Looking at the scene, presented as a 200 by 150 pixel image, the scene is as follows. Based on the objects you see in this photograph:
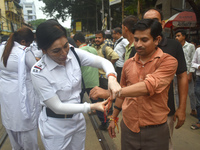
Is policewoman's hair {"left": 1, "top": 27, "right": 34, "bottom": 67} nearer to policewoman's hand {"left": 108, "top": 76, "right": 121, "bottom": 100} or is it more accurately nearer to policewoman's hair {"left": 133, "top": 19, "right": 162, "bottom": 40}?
policewoman's hand {"left": 108, "top": 76, "right": 121, "bottom": 100}

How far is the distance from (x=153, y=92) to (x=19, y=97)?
1756 mm

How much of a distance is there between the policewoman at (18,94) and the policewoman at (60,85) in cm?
75

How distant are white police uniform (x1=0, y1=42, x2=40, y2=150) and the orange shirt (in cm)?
139

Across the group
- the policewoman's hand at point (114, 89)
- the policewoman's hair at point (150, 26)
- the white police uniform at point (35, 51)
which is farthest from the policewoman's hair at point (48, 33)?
the white police uniform at point (35, 51)

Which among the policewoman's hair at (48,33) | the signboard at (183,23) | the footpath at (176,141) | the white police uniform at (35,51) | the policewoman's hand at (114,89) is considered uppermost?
the signboard at (183,23)

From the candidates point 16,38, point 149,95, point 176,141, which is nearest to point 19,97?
point 16,38

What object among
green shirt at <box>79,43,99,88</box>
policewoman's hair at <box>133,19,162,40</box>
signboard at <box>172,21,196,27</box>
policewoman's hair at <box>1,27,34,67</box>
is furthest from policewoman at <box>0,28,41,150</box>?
signboard at <box>172,21,196,27</box>

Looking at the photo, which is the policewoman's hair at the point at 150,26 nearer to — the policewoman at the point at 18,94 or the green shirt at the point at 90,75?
the policewoman at the point at 18,94

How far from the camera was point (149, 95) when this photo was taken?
1490mm

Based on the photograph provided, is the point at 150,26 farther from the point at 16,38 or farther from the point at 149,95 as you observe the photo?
the point at 16,38

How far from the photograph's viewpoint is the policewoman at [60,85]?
1.44 metres

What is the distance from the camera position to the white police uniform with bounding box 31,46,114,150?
4.84ft

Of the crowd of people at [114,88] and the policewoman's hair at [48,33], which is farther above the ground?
the policewoman's hair at [48,33]

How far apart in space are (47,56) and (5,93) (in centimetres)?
120
